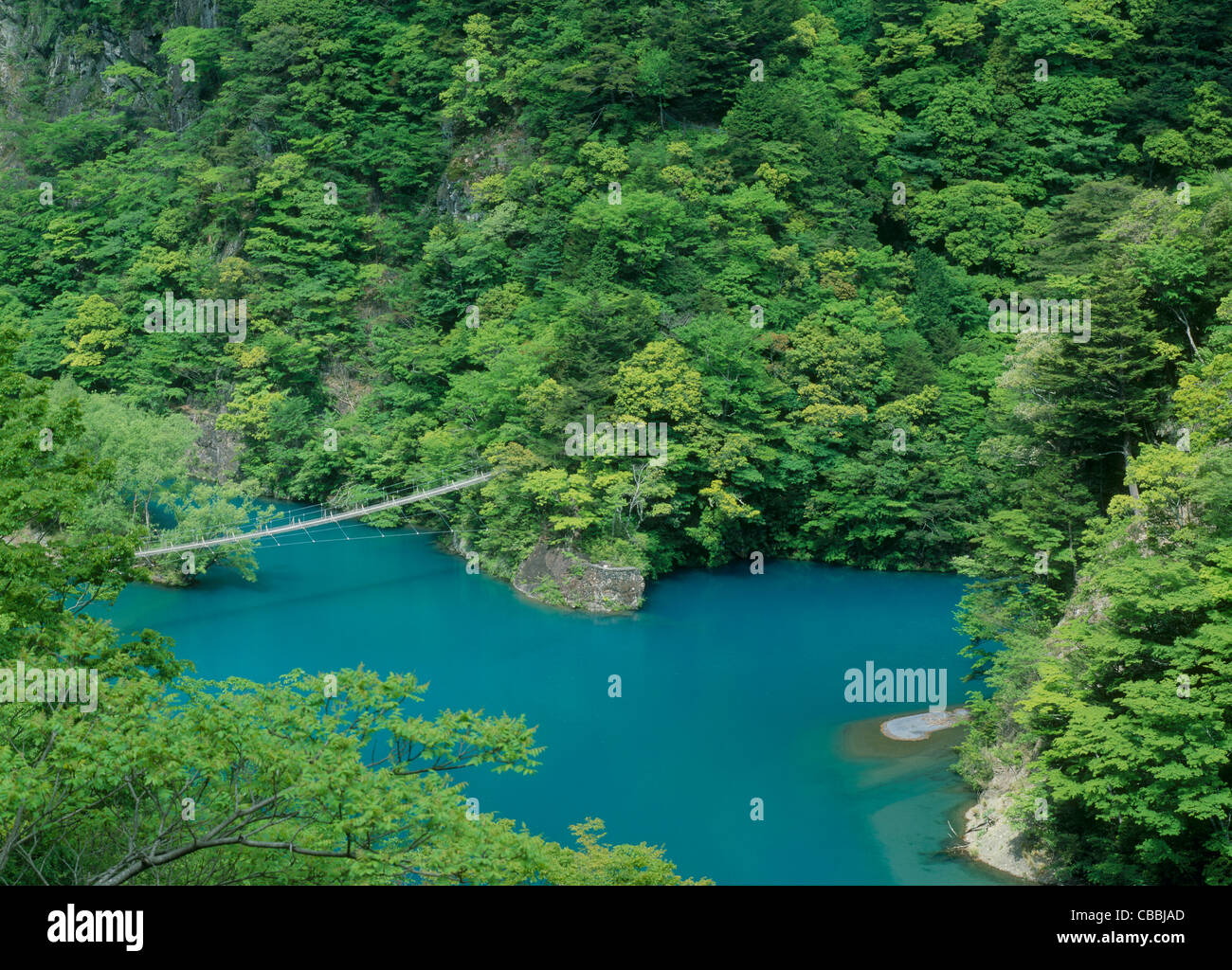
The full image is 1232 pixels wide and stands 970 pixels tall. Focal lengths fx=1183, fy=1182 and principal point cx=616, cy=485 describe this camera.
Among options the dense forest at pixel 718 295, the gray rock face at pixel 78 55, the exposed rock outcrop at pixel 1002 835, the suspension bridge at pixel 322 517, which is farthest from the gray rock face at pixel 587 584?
the gray rock face at pixel 78 55

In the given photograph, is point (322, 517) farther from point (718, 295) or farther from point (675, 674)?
point (718, 295)

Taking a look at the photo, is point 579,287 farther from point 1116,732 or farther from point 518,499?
point 1116,732

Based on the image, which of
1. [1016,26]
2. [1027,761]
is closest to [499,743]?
[1027,761]

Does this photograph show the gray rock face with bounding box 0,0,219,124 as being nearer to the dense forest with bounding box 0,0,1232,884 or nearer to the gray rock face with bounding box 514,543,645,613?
the dense forest with bounding box 0,0,1232,884

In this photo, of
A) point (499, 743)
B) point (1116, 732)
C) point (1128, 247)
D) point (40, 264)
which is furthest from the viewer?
point (40, 264)

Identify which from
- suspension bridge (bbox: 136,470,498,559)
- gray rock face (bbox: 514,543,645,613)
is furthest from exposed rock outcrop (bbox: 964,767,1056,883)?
suspension bridge (bbox: 136,470,498,559)

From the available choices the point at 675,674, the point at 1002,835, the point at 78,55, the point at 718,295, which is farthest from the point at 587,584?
the point at 78,55
